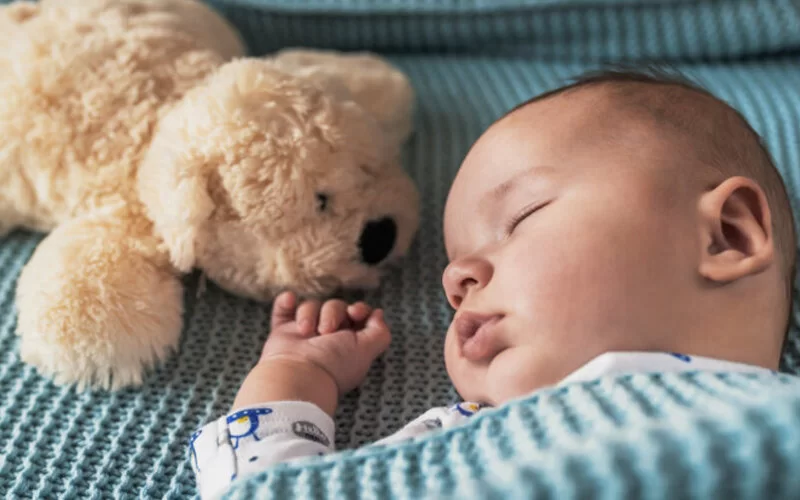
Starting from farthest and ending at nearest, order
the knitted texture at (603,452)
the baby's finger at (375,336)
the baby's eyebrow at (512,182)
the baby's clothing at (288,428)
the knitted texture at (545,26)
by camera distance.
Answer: the knitted texture at (545,26) < the baby's finger at (375,336) < the baby's eyebrow at (512,182) < the baby's clothing at (288,428) < the knitted texture at (603,452)

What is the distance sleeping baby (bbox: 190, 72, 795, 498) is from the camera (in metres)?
0.62

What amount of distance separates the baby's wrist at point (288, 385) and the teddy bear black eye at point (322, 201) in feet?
0.53

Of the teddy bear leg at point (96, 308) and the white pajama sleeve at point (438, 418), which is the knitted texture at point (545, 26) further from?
the white pajama sleeve at point (438, 418)

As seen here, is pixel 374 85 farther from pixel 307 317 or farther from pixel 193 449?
pixel 193 449

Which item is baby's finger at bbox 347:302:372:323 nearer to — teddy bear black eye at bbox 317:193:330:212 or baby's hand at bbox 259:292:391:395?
baby's hand at bbox 259:292:391:395

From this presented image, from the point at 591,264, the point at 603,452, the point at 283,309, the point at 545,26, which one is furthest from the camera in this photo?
the point at 545,26

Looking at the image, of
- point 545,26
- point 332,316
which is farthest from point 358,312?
point 545,26

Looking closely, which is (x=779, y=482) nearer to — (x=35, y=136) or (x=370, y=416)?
(x=370, y=416)

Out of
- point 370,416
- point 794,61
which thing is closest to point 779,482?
point 370,416

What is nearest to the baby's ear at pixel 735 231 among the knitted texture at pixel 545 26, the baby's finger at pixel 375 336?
the baby's finger at pixel 375 336

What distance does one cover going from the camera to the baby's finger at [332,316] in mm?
827

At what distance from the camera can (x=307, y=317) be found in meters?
0.83

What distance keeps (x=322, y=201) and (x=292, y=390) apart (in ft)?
0.68

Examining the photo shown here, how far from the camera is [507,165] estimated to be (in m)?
0.73
